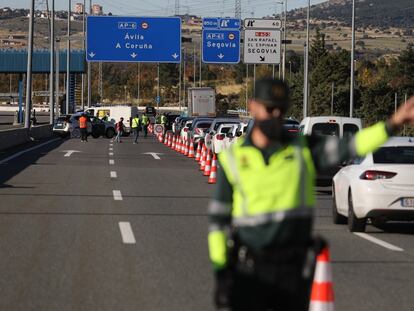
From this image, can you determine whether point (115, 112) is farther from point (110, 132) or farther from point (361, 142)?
point (361, 142)

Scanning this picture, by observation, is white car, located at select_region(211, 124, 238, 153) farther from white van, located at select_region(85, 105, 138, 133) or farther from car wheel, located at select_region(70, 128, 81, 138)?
white van, located at select_region(85, 105, 138, 133)

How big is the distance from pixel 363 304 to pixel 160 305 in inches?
75.9

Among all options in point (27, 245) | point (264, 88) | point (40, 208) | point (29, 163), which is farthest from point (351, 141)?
point (29, 163)

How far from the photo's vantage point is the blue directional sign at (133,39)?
2115 inches

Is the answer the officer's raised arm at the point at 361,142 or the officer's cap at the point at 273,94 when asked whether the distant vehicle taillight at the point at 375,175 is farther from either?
the officer's cap at the point at 273,94

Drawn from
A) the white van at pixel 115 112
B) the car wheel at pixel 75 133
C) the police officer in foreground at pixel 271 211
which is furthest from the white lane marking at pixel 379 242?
the white van at pixel 115 112

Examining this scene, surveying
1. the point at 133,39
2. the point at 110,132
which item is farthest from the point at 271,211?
the point at 110,132

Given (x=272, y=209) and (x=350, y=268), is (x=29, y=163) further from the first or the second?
(x=272, y=209)

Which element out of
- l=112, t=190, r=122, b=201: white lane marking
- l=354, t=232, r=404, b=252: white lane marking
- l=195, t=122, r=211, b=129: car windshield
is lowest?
l=354, t=232, r=404, b=252: white lane marking

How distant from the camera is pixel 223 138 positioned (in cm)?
3694

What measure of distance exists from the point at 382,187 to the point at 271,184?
32.7 ft

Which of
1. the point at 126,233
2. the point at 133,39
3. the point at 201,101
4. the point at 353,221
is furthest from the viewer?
the point at 201,101

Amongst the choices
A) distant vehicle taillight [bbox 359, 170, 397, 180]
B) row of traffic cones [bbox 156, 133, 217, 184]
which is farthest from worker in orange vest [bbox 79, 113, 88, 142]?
distant vehicle taillight [bbox 359, 170, 397, 180]

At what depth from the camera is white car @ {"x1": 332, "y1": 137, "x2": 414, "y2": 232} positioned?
49.6 ft
